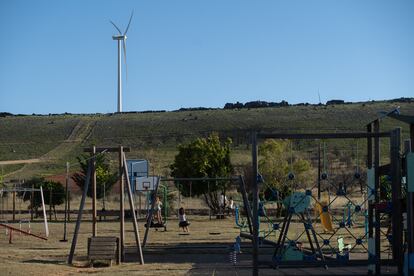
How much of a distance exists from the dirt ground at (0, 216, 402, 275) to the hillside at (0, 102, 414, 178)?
3535 cm

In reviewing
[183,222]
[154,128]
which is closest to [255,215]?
[183,222]

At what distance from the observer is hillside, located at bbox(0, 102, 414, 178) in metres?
72.8

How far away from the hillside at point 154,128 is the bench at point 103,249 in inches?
1762

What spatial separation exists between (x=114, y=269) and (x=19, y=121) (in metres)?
85.7

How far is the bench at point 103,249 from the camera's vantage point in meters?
17.6

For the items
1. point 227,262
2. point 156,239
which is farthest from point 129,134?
point 227,262

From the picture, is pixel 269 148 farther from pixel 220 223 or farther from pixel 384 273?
pixel 384 273

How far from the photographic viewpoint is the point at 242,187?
75.4 ft

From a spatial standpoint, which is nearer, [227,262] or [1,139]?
[227,262]

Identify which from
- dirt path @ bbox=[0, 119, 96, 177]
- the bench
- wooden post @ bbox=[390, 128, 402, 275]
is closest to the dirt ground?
the bench

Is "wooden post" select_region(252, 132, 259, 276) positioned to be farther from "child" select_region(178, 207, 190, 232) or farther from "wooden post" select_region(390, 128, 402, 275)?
"child" select_region(178, 207, 190, 232)

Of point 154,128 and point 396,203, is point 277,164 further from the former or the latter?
point 154,128

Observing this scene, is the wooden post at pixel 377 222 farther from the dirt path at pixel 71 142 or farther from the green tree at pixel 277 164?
the dirt path at pixel 71 142

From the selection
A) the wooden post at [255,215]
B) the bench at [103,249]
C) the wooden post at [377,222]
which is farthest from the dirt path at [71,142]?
the wooden post at [255,215]
